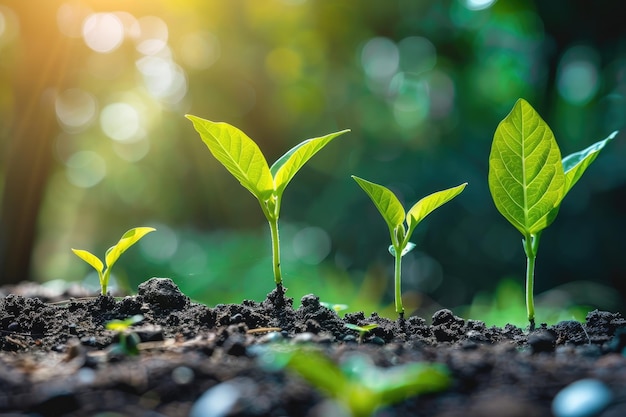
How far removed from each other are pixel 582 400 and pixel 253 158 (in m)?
0.93

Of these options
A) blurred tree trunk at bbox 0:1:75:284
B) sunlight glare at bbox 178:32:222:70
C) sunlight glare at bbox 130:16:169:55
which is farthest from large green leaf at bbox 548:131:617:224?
sunlight glare at bbox 130:16:169:55

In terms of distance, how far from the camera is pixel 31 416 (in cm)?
73

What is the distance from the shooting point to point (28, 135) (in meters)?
4.43

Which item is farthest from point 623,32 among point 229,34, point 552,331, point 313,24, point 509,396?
point 509,396

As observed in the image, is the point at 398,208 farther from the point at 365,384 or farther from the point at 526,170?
the point at 365,384

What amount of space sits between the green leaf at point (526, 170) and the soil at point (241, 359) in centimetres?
30

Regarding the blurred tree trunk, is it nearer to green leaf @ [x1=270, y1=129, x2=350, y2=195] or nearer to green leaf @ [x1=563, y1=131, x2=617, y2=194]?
green leaf @ [x1=270, y1=129, x2=350, y2=195]

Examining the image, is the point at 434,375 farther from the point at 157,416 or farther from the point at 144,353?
the point at 144,353

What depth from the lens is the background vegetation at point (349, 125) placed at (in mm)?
4391

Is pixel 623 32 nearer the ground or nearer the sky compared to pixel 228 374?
nearer the sky

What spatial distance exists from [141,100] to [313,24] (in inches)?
171

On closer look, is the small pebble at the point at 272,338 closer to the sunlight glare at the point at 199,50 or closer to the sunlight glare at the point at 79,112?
the sunlight glare at the point at 199,50

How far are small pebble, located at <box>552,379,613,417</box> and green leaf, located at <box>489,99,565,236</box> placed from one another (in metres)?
0.78

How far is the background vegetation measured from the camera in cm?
439
